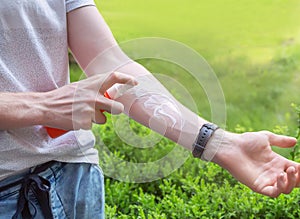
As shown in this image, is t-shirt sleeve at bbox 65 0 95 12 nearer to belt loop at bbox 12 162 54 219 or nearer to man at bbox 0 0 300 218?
man at bbox 0 0 300 218

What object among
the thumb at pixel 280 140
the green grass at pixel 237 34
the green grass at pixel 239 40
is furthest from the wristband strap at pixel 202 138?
the green grass at pixel 237 34

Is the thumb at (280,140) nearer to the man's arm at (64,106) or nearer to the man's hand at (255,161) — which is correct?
the man's hand at (255,161)

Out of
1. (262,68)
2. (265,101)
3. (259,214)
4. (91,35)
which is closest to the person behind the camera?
(91,35)

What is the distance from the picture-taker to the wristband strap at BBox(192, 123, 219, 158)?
1690mm

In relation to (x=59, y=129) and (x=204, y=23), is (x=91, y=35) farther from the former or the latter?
(x=204, y=23)

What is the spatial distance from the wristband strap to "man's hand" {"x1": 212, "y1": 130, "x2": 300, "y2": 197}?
2 centimetres

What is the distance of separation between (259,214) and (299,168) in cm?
87

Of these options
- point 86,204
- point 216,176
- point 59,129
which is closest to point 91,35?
point 59,129

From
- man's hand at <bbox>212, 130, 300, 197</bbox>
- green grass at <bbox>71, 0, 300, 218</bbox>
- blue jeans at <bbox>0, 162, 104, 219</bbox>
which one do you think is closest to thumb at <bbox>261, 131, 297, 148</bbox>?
man's hand at <bbox>212, 130, 300, 197</bbox>

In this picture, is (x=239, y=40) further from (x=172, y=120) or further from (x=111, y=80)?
(x=111, y=80)

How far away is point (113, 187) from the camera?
2.87 meters

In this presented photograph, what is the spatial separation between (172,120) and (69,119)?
31 centimetres

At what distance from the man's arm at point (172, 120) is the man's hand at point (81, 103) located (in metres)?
0.18

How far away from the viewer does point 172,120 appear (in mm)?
1670
